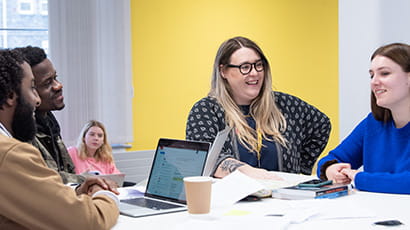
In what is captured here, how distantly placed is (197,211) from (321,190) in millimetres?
548

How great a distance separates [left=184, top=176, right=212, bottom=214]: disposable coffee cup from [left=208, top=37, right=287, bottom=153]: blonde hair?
1.11 meters

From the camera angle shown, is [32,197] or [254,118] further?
[254,118]

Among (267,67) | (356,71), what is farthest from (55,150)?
(356,71)

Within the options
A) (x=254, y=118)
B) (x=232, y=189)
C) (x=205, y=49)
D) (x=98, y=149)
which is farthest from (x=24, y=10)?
(x=232, y=189)

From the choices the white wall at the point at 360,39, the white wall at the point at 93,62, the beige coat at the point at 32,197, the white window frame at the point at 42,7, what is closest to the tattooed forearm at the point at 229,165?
the beige coat at the point at 32,197

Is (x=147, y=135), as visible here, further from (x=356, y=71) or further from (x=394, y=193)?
(x=394, y=193)

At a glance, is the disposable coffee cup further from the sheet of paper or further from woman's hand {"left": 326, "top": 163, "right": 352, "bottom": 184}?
woman's hand {"left": 326, "top": 163, "right": 352, "bottom": 184}

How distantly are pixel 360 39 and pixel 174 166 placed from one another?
2482 mm

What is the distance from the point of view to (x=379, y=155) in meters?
2.68

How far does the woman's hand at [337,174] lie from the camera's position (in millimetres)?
2480

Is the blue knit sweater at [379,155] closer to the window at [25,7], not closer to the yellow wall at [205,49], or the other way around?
the yellow wall at [205,49]

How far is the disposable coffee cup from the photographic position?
1789mm

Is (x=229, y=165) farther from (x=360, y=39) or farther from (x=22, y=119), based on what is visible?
(x=360, y=39)

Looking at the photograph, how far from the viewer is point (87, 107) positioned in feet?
15.9
